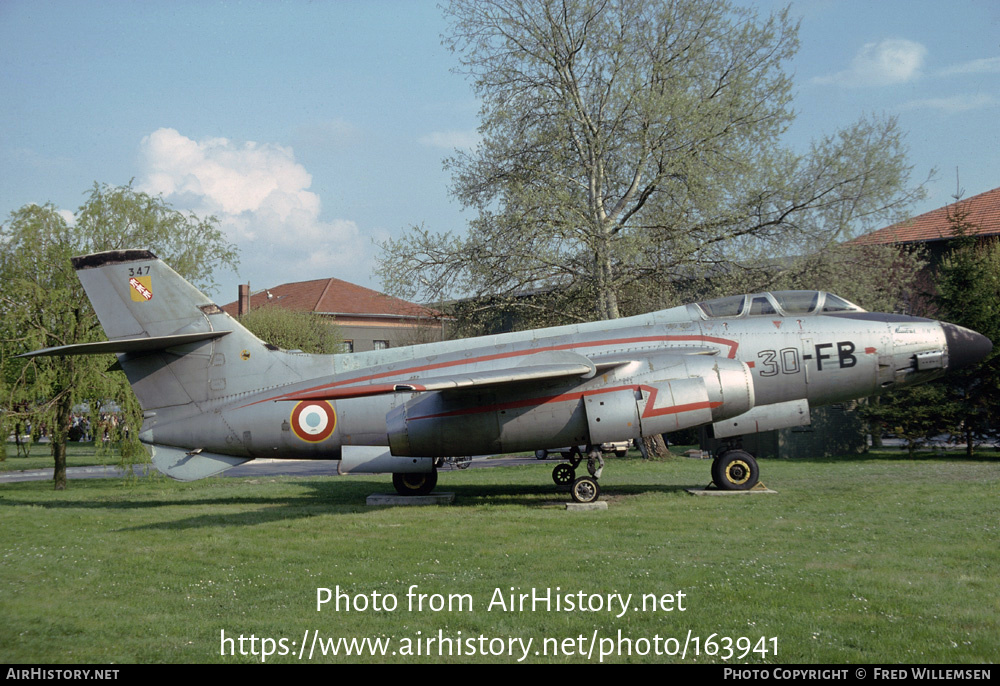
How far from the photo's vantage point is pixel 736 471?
14867 mm

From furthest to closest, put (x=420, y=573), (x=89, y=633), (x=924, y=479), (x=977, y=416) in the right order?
1. (x=977, y=416)
2. (x=924, y=479)
3. (x=420, y=573)
4. (x=89, y=633)

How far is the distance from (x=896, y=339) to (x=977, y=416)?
12.5 m

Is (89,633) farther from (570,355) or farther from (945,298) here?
(945,298)

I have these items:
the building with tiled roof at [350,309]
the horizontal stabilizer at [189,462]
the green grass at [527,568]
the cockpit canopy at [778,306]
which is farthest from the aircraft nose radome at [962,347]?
the building with tiled roof at [350,309]

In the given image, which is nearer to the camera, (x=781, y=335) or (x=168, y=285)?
(x=781, y=335)

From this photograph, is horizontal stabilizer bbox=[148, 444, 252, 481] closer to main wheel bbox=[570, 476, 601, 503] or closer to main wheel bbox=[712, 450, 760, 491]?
main wheel bbox=[570, 476, 601, 503]

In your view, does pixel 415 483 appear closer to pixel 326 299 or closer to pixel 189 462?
pixel 189 462

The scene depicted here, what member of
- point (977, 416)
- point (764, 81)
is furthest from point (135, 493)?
point (977, 416)

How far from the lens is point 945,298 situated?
958 inches

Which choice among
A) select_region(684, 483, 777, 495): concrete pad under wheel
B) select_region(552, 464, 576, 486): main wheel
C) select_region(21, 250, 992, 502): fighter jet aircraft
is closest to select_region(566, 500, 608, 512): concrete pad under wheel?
select_region(21, 250, 992, 502): fighter jet aircraft

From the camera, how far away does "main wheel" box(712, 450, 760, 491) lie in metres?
14.8

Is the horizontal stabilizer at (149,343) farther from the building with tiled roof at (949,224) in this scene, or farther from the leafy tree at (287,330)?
the building with tiled roof at (949,224)

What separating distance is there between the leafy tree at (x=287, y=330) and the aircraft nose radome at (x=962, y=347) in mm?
35700

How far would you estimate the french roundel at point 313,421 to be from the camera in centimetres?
1475
